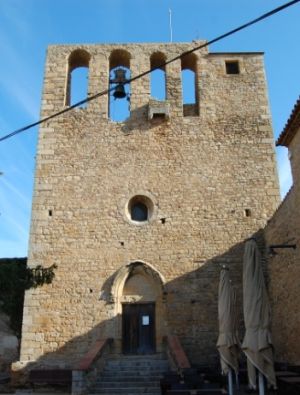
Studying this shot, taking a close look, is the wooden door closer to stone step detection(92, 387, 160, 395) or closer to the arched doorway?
the arched doorway

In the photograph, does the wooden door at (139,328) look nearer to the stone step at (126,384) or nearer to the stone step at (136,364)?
Answer: the stone step at (136,364)

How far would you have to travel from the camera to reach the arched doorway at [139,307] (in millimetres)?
12391

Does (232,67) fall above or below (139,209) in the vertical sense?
above

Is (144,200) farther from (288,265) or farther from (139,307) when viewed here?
(288,265)

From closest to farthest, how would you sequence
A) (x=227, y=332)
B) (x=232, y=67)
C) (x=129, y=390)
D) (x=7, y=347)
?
(x=227, y=332), (x=129, y=390), (x=7, y=347), (x=232, y=67)

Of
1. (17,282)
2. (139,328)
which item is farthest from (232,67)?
(17,282)

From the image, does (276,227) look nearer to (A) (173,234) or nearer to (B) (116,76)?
(A) (173,234)

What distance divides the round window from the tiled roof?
4.39 metres

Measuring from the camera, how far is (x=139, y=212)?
45.5 feet

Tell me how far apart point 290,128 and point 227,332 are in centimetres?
488

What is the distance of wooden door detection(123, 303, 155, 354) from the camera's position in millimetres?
12375

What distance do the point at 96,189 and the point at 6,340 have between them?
6343mm

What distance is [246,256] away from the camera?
7.02 metres

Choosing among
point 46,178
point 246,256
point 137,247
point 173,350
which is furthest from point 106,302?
point 246,256
